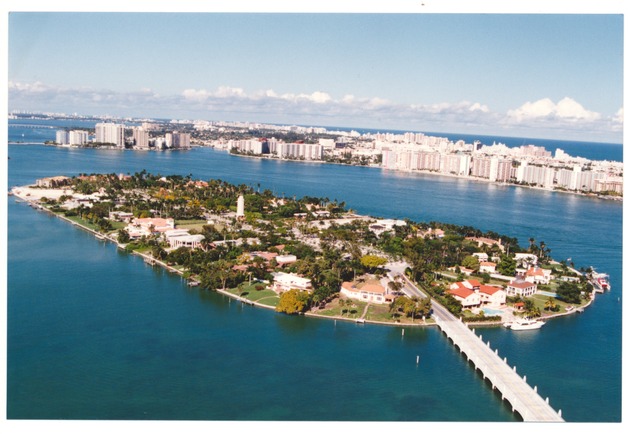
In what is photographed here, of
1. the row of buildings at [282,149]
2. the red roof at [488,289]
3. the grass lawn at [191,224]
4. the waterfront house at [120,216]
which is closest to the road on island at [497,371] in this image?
the red roof at [488,289]

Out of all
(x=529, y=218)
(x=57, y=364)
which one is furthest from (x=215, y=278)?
(x=529, y=218)

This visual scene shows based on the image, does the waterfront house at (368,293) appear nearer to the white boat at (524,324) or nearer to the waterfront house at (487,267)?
the white boat at (524,324)

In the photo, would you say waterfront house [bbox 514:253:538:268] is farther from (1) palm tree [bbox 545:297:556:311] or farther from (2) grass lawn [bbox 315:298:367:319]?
(2) grass lawn [bbox 315:298:367:319]

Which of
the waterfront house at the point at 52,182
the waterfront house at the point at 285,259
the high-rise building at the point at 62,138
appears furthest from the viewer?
the high-rise building at the point at 62,138

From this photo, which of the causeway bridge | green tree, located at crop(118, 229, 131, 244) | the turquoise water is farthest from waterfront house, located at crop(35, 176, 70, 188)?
the turquoise water

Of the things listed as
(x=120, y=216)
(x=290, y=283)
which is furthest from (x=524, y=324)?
(x=120, y=216)

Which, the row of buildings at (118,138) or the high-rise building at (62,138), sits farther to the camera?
the row of buildings at (118,138)

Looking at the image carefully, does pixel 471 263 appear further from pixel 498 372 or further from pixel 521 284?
pixel 498 372
